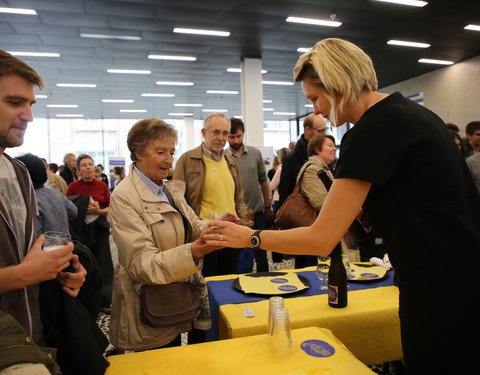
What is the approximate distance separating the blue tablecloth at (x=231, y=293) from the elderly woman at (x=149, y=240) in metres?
0.06

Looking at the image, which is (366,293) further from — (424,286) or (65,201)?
(65,201)

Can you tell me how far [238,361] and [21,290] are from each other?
703 millimetres

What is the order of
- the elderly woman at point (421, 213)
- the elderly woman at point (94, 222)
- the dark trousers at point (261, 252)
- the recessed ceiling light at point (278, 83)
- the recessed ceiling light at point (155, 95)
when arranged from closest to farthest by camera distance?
the elderly woman at point (421, 213), the elderly woman at point (94, 222), the dark trousers at point (261, 252), the recessed ceiling light at point (278, 83), the recessed ceiling light at point (155, 95)

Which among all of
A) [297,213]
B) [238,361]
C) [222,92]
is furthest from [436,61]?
[238,361]

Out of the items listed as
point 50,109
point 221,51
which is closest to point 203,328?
point 221,51

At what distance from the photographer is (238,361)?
1115mm

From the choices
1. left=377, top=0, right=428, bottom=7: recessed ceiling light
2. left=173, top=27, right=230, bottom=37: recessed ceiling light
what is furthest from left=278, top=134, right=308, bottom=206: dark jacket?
left=173, top=27, right=230, bottom=37: recessed ceiling light

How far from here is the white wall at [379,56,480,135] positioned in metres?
9.65

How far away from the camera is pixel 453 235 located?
3.22ft

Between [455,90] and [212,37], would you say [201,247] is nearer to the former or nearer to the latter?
[212,37]

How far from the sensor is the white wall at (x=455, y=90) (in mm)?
9649

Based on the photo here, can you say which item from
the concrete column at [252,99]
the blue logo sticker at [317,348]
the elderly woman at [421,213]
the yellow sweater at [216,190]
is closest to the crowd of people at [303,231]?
the elderly woman at [421,213]

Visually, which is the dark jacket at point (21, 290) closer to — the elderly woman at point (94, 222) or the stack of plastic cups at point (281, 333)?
the stack of plastic cups at point (281, 333)

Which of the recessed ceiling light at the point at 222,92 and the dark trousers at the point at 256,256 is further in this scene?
the recessed ceiling light at the point at 222,92
